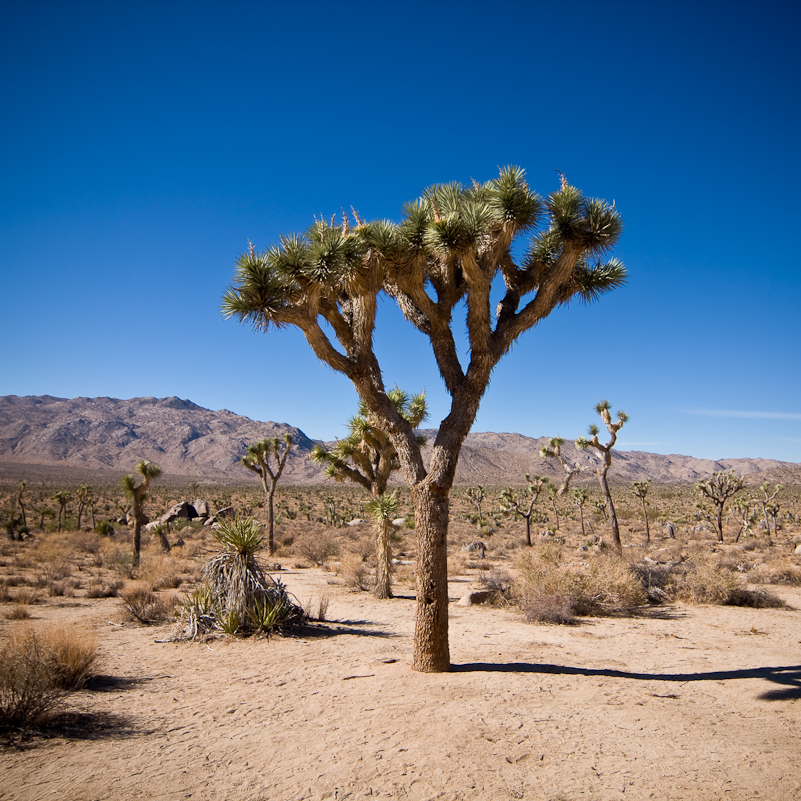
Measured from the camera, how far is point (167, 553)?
2162cm

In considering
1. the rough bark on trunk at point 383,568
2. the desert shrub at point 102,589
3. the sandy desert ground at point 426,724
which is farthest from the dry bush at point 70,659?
the rough bark on trunk at point 383,568

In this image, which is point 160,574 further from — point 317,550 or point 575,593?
point 575,593

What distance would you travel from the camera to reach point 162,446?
152 m

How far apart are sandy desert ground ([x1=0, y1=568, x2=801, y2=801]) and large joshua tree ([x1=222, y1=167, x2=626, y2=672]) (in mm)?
1410

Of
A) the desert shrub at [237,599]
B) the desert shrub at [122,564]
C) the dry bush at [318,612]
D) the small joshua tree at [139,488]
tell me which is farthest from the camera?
the small joshua tree at [139,488]

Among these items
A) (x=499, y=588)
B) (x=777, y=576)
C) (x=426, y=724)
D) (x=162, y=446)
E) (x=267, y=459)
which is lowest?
(x=499, y=588)

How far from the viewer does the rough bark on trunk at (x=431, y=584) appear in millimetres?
7082

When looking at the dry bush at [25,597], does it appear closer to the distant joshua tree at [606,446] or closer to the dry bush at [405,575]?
the dry bush at [405,575]

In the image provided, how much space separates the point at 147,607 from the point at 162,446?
506 ft

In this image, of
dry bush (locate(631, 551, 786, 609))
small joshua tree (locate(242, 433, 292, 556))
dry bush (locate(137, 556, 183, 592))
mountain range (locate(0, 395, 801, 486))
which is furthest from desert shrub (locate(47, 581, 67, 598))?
mountain range (locate(0, 395, 801, 486))

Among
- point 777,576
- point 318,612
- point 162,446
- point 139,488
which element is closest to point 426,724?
point 318,612

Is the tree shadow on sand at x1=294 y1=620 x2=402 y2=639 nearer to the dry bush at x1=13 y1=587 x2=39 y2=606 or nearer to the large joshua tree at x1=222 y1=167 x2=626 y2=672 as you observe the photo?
the large joshua tree at x1=222 y1=167 x2=626 y2=672

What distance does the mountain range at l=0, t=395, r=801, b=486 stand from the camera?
403ft

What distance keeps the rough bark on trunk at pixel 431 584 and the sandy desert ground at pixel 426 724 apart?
0.23 m
